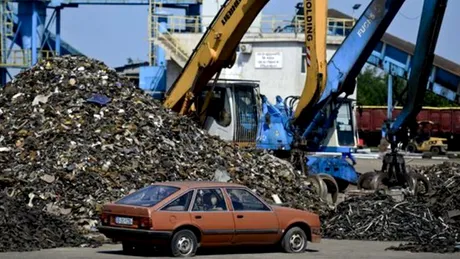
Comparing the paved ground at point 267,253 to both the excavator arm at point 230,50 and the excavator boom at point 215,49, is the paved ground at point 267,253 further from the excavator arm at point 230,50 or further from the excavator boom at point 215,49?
the excavator boom at point 215,49

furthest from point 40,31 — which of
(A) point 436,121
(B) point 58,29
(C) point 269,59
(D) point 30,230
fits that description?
(D) point 30,230

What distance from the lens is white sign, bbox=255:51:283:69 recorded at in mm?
57438

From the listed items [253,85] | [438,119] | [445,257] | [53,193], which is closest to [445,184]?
[253,85]

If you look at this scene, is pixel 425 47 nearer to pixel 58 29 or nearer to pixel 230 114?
pixel 230 114

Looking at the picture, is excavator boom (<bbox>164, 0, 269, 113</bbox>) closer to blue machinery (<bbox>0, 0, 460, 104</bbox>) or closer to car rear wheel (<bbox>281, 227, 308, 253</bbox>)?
car rear wheel (<bbox>281, 227, 308, 253</bbox>)

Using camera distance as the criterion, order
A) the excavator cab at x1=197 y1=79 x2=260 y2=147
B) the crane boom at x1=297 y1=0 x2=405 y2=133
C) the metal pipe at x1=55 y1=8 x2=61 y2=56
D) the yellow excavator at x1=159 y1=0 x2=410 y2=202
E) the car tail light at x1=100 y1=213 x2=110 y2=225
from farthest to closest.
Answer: the metal pipe at x1=55 y1=8 x2=61 y2=56 → the excavator cab at x1=197 y1=79 x2=260 y2=147 → the crane boom at x1=297 y1=0 x2=405 y2=133 → the yellow excavator at x1=159 y1=0 x2=410 y2=202 → the car tail light at x1=100 y1=213 x2=110 y2=225

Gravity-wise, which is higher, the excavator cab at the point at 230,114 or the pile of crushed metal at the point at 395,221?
the excavator cab at the point at 230,114

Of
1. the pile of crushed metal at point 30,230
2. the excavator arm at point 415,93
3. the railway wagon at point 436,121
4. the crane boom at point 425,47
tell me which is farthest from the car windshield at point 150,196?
the railway wagon at point 436,121

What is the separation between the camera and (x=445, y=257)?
773 inches

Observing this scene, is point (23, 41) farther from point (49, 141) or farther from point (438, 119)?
point (49, 141)

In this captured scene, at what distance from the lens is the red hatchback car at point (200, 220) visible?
59.5 feet

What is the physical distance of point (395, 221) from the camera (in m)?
23.0

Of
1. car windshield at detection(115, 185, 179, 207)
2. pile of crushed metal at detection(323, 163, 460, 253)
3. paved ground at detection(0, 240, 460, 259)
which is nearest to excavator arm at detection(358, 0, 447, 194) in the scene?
pile of crushed metal at detection(323, 163, 460, 253)

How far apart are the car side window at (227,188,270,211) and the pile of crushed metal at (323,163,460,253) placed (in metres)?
3.35
